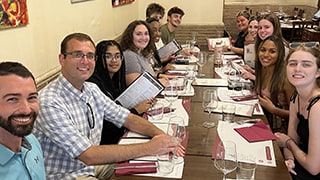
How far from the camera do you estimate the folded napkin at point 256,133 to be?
186 cm

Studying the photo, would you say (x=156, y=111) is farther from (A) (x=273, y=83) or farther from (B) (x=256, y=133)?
(A) (x=273, y=83)

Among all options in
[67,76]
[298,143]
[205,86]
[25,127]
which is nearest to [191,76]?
[205,86]

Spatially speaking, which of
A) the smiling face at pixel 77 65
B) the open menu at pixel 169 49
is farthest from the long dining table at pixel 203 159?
the open menu at pixel 169 49

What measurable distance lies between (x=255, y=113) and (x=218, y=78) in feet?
3.32

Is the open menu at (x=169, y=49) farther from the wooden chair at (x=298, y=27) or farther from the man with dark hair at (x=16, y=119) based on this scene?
the wooden chair at (x=298, y=27)

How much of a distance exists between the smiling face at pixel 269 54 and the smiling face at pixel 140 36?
114cm

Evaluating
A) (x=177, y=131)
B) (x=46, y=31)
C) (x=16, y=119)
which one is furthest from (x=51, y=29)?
(x=16, y=119)

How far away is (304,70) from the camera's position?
208cm

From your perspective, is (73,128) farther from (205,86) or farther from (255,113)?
(205,86)

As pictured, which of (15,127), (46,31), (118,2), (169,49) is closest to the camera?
(15,127)

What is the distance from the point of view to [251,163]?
1.58 metres

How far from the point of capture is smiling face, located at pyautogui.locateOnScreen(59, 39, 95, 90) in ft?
6.27

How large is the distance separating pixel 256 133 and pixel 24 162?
126 cm

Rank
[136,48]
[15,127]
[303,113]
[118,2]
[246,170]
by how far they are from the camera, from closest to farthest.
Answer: [15,127] < [246,170] < [303,113] < [136,48] < [118,2]
